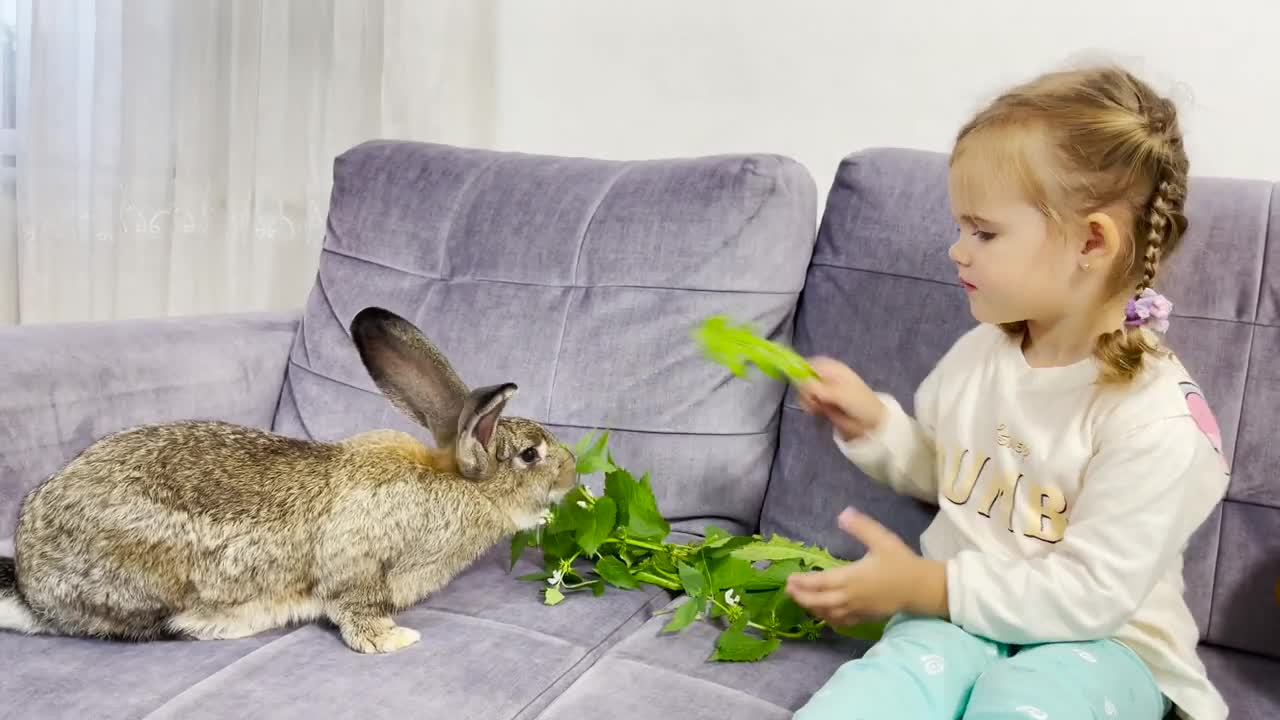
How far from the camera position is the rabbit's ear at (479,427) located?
4.21 ft

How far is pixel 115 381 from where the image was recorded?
165 centimetres

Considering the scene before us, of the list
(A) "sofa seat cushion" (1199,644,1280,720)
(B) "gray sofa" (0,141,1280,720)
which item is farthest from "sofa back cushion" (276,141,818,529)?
(A) "sofa seat cushion" (1199,644,1280,720)

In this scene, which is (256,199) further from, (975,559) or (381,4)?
(975,559)

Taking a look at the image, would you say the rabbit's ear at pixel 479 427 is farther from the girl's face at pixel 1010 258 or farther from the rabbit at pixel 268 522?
the girl's face at pixel 1010 258

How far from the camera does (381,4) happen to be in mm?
2609

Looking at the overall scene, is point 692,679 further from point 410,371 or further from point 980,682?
point 410,371

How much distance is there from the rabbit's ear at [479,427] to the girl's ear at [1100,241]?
65 centimetres

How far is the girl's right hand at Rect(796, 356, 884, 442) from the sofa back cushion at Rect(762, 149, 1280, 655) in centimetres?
14

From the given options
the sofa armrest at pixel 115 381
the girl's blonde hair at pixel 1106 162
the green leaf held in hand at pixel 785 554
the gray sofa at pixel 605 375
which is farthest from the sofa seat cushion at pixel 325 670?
the girl's blonde hair at pixel 1106 162

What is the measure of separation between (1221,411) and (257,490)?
117 cm

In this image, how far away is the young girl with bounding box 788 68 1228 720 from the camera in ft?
3.62

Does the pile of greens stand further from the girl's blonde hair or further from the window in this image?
the window

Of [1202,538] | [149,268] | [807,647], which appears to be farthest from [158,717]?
[149,268]

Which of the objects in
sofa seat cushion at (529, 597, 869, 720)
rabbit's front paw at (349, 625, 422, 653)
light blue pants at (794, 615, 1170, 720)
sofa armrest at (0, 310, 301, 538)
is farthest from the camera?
sofa armrest at (0, 310, 301, 538)
